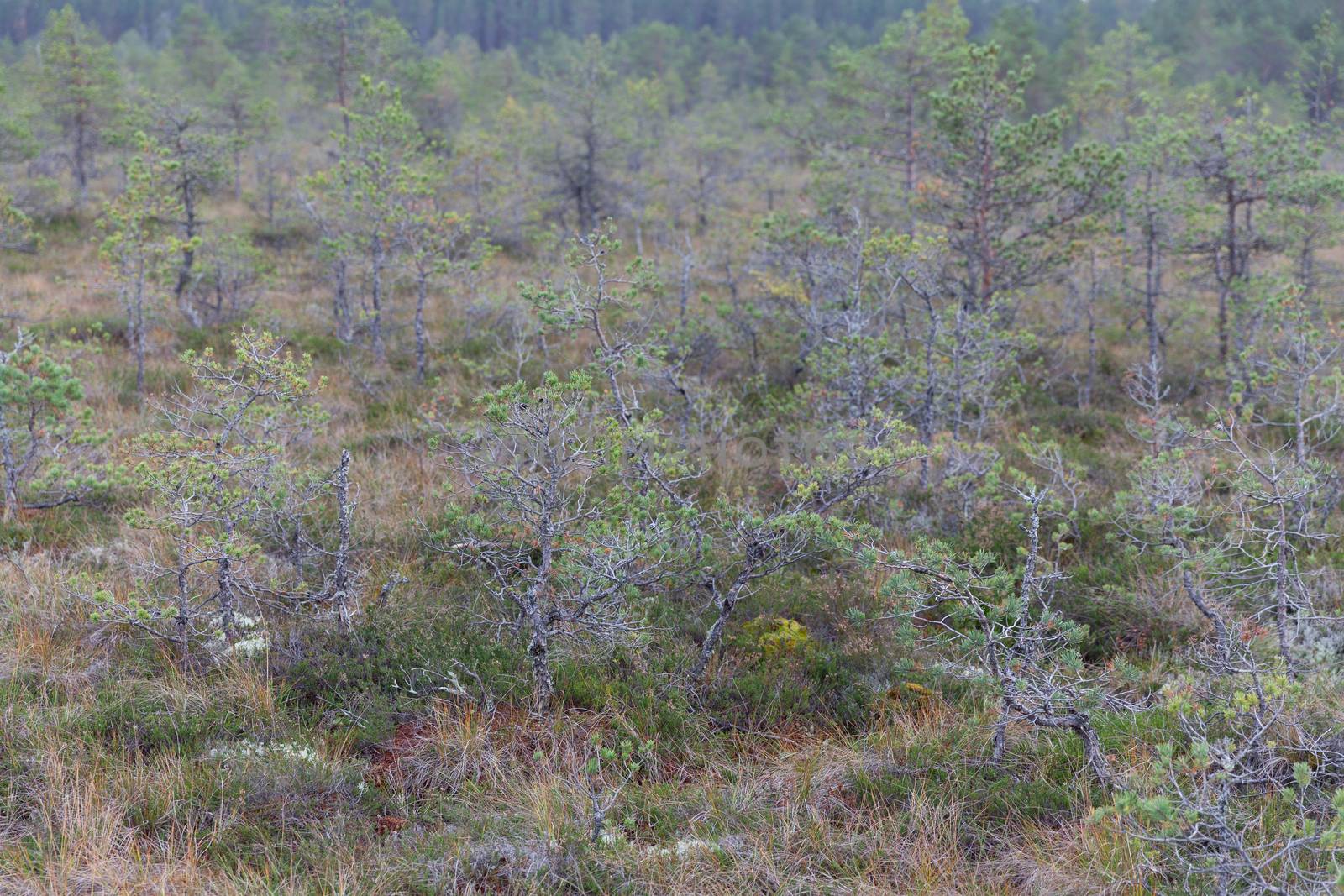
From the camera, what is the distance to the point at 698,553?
4.78 metres

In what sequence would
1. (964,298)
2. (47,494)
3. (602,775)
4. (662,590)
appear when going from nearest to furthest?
(602,775) < (662,590) < (47,494) < (964,298)

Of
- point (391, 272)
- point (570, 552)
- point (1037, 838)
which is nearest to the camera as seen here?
point (1037, 838)

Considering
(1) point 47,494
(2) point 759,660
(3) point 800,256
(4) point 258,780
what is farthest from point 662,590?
(3) point 800,256

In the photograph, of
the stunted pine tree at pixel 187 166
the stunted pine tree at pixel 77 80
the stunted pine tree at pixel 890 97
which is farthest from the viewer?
the stunted pine tree at pixel 77 80

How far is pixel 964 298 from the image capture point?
9586mm

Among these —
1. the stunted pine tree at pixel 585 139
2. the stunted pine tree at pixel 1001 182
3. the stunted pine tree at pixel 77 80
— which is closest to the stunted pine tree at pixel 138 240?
the stunted pine tree at pixel 585 139

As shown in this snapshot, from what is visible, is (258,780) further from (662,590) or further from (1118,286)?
(1118,286)

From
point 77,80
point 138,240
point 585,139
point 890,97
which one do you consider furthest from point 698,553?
point 77,80

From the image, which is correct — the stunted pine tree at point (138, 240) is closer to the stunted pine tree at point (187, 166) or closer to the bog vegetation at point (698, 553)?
the bog vegetation at point (698, 553)

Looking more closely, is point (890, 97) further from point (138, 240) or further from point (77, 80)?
point (77, 80)

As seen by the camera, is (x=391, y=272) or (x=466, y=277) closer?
(x=466, y=277)

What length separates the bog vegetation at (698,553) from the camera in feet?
11.0

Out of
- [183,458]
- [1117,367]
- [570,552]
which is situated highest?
[183,458]

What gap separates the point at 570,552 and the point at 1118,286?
9.56 m
